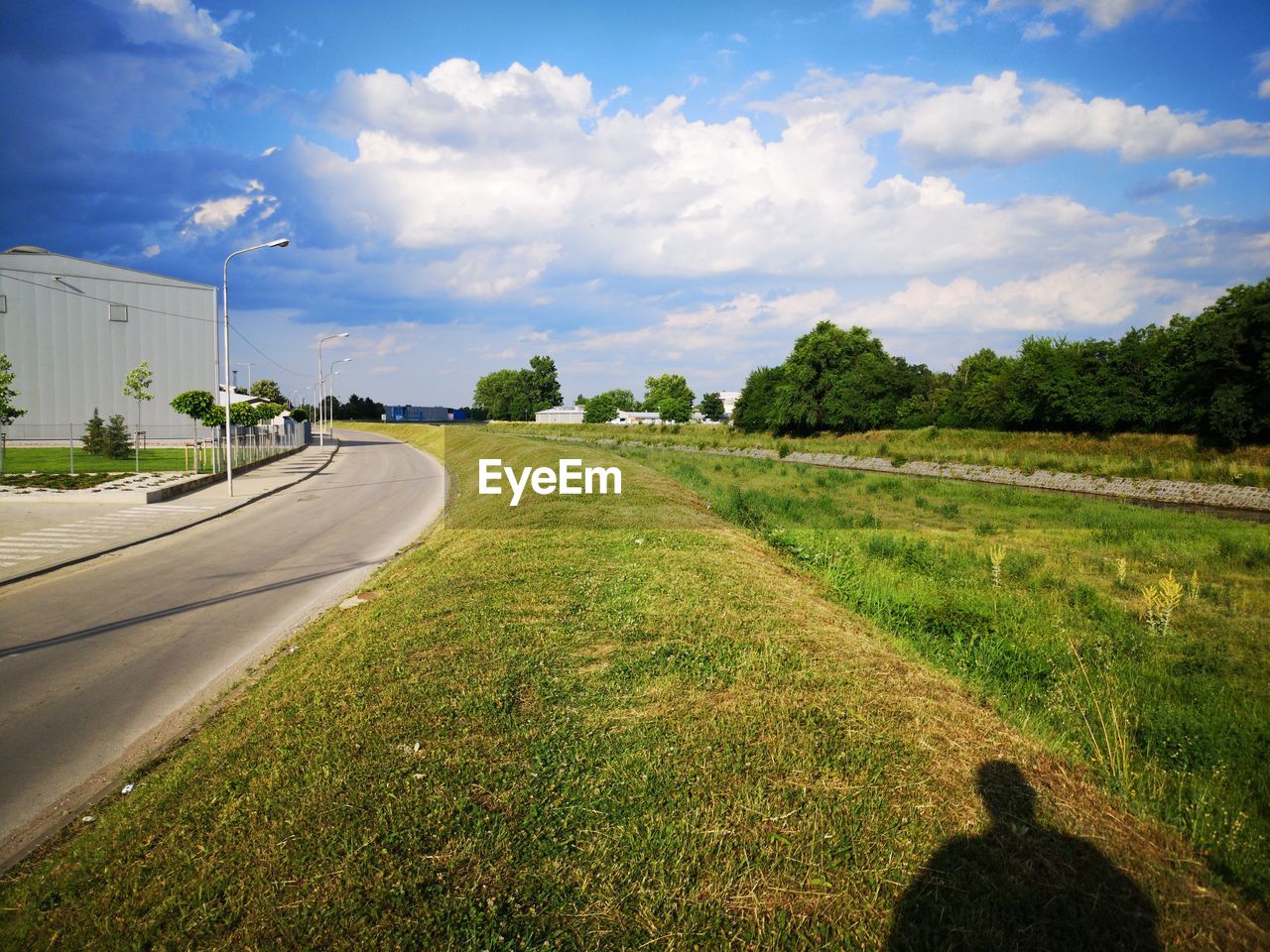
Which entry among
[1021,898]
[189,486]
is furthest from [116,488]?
[1021,898]

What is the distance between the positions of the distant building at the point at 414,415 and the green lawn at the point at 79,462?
81.6 metres

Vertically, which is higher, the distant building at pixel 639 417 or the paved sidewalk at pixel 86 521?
the distant building at pixel 639 417

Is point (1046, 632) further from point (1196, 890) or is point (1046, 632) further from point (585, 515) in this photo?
point (585, 515)

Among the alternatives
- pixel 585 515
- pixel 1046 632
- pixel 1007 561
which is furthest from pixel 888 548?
pixel 585 515

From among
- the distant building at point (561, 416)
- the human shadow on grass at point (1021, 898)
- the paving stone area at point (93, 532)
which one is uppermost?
the distant building at point (561, 416)

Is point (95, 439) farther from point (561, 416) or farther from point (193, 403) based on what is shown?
point (561, 416)

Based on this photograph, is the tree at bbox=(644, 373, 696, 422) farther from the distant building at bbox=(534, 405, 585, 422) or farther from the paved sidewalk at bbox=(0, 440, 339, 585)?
the paved sidewalk at bbox=(0, 440, 339, 585)

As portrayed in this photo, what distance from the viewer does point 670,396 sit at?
15575 centimetres

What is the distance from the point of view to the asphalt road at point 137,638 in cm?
549

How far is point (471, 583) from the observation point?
9.40m

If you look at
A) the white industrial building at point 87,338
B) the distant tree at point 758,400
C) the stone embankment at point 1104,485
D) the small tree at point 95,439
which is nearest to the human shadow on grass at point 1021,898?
the stone embankment at point 1104,485

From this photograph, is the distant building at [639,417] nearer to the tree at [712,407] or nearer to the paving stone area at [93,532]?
the tree at [712,407]

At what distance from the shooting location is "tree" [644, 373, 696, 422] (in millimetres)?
144250

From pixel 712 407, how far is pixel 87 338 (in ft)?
371
